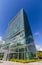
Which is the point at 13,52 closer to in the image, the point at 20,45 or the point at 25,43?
the point at 20,45

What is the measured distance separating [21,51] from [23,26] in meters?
7.36

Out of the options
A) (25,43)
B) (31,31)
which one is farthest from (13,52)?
(31,31)

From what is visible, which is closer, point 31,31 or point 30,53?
point 30,53

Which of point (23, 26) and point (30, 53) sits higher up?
point (23, 26)

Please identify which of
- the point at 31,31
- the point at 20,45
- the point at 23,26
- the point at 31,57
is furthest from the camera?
the point at 31,31

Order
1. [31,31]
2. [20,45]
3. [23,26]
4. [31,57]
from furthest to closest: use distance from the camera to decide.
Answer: [31,31] → [23,26] → [20,45] → [31,57]

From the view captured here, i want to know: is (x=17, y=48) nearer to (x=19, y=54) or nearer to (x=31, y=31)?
(x=19, y=54)

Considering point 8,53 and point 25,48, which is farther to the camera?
point 8,53

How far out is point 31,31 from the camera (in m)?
31.2

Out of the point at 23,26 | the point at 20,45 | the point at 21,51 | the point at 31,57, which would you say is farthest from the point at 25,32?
the point at 31,57

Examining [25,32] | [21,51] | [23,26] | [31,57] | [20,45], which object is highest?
[23,26]

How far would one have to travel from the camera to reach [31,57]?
2272cm

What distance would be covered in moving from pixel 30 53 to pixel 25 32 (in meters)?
6.06

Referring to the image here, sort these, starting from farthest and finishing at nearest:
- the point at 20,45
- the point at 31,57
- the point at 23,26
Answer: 1. the point at 23,26
2. the point at 20,45
3. the point at 31,57
